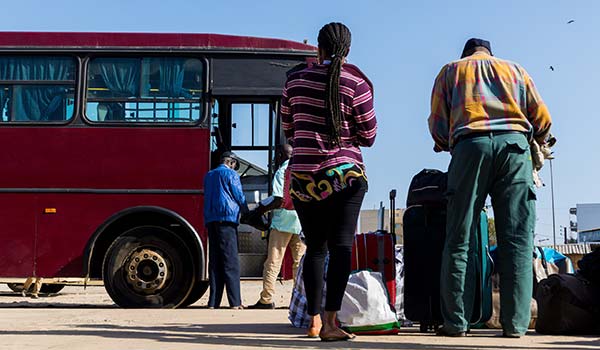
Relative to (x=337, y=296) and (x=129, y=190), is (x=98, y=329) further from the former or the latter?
(x=129, y=190)

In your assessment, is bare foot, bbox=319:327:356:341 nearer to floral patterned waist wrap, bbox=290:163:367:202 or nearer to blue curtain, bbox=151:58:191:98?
floral patterned waist wrap, bbox=290:163:367:202

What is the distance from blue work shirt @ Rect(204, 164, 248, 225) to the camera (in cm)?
980

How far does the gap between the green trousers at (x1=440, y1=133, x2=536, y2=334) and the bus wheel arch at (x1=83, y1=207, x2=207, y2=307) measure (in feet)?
16.2

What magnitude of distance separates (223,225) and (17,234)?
2.45 m

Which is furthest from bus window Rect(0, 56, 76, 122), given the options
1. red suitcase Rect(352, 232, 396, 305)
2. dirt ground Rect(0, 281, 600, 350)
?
red suitcase Rect(352, 232, 396, 305)

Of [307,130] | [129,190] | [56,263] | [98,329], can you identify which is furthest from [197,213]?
[307,130]

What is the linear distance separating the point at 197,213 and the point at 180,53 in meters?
1.96

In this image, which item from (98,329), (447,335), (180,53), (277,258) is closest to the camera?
(447,335)

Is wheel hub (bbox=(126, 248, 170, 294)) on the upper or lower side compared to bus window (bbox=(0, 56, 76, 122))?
lower

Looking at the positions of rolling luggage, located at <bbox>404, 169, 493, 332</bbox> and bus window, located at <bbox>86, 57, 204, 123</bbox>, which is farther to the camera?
bus window, located at <bbox>86, 57, 204, 123</bbox>

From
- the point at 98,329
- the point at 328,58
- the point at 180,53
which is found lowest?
the point at 98,329

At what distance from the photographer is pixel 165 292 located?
1015 centimetres

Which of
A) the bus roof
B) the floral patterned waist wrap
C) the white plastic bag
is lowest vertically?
the white plastic bag

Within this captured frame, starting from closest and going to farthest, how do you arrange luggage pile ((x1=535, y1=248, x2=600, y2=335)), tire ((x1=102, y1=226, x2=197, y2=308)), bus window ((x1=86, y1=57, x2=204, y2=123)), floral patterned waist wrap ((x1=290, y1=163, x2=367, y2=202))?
floral patterned waist wrap ((x1=290, y1=163, x2=367, y2=202)) → luggage pile ((x1=535, y1=248, x2=600, y2=335)) → tire ((x1=102, y1=226, x2=197, y2=308)) → bus window ((x1=86, y1=57, x2=204, y2=123))
